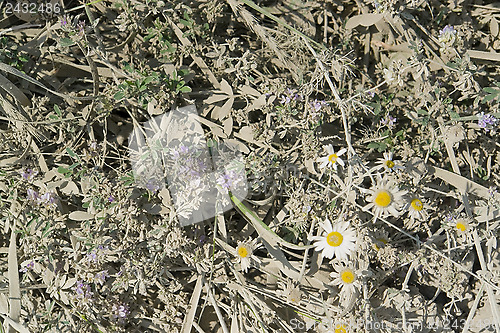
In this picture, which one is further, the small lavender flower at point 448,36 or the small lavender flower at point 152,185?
the small lavender flower at point 448,36

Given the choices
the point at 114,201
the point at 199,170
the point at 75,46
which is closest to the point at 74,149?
the point at 114,201

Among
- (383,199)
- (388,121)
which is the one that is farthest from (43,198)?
(388,121)

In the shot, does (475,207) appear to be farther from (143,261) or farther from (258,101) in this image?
(143,261)

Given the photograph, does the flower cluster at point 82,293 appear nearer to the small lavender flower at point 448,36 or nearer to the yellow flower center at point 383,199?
the yellow flower center at point 383,199

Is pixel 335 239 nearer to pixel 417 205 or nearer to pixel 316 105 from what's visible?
pixel 417 205

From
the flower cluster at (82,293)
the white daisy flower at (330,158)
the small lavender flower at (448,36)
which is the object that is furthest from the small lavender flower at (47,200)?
the small lavender flower at (448,36)

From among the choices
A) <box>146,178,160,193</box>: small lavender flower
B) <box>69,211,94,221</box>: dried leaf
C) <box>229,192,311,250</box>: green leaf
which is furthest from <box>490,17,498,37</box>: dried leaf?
<box>69,211,94,221</box>: dried leaf
